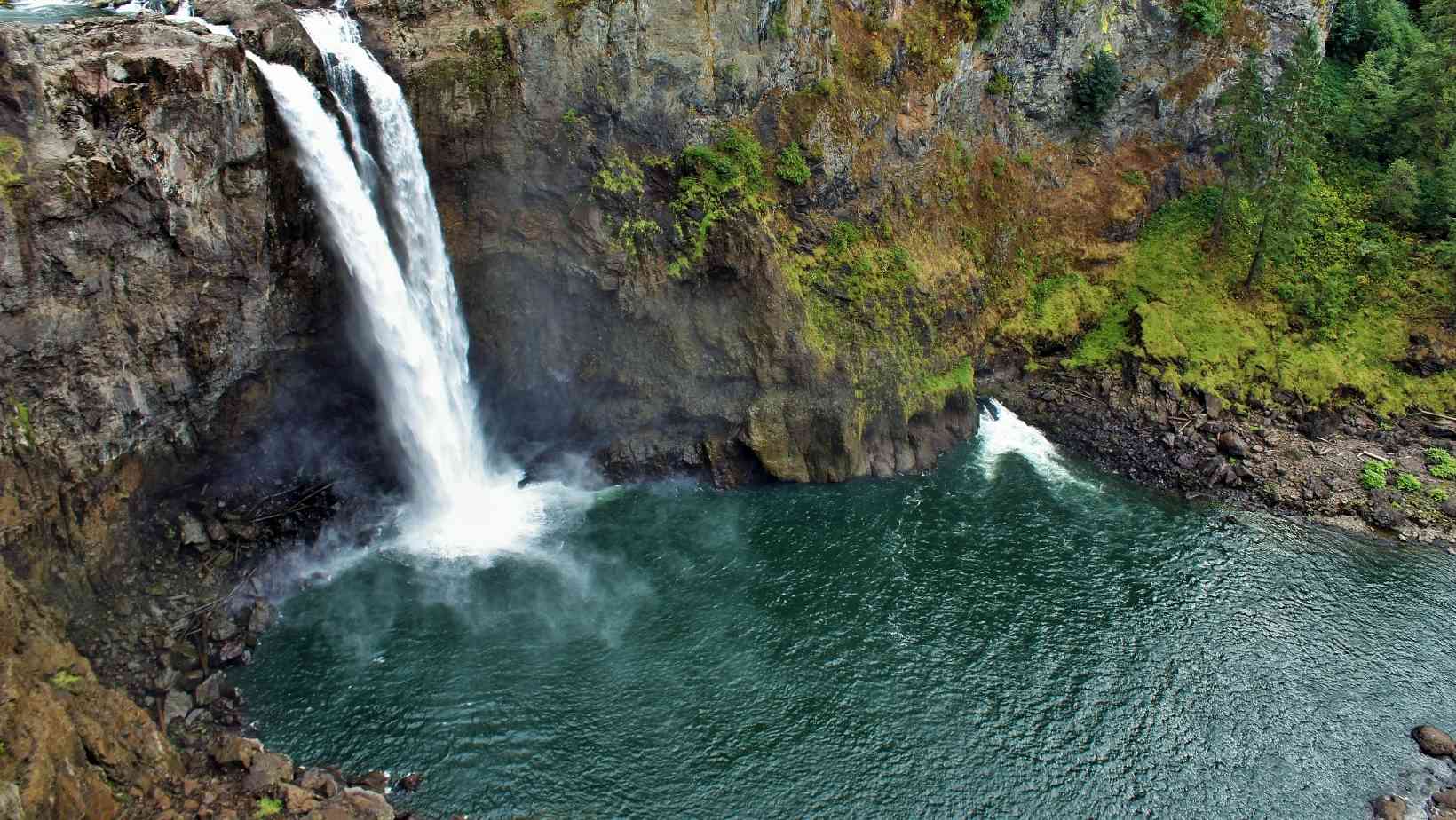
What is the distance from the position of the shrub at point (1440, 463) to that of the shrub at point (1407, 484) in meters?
1.07

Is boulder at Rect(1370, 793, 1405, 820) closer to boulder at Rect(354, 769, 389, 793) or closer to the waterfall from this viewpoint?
boulder at Rect(354, 769, 389, 793)

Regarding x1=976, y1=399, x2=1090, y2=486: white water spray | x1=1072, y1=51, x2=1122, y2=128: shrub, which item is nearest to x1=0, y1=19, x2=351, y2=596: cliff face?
x1=976, y1=399, x2=1090, y2=486: white water spray

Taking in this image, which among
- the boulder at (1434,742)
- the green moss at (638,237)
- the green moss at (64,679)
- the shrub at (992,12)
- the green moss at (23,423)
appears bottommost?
the boulder at (1434,742)

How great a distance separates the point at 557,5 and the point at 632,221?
7.77m

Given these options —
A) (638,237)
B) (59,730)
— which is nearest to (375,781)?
(59,730)

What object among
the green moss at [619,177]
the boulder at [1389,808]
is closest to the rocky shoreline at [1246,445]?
the boulder at [1389,808]

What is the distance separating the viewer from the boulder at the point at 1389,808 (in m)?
23.1

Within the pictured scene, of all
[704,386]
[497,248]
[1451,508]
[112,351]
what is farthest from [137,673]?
[1451,508]

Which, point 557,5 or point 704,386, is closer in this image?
point 557,5

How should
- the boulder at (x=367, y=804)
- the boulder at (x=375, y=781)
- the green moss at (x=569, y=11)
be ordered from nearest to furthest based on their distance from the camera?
1. the boulder at (x=367, y=804)
2. the boulder at (x=375, y=781)
3. the green moss at (x=569, y=11)

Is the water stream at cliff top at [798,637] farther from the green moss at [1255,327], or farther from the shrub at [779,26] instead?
Result: the shrub at [779,26]

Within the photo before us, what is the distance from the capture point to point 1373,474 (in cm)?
3691

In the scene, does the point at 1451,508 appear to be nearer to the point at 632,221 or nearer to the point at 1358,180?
the point at 1358,180

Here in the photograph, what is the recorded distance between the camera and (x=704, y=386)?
3603 centimetres
